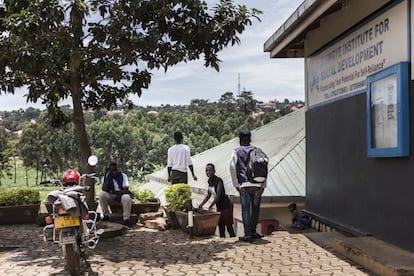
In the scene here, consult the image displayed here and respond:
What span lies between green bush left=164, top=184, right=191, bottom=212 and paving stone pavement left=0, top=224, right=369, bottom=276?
0.55 m

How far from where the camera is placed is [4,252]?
7.28 metres

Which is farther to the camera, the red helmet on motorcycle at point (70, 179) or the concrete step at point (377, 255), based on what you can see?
the red helmet on motorcycle at point (70, 179)

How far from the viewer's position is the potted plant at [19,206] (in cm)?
1006

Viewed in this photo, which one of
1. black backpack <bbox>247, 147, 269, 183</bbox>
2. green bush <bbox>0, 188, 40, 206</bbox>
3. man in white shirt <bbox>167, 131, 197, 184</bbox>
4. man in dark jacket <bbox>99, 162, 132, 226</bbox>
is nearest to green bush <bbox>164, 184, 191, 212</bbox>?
man in white shirt <bbox>167, 131, 197, 184</bbox>

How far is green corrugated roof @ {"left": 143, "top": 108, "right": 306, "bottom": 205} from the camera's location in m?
9.94

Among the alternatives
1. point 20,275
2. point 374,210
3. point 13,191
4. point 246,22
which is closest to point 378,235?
point 374,210

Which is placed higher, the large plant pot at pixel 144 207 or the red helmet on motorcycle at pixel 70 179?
the red helmet on motorcycle at pixel 70 179

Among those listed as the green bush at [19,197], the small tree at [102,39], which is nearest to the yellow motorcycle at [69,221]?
the small tree at [102,39]

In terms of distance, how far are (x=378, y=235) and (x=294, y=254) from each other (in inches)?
40.7

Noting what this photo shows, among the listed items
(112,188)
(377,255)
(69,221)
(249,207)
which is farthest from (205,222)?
(377,255)

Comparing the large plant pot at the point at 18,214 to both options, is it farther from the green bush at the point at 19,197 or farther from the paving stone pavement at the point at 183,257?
the paving stone pavement at the point at 183,257

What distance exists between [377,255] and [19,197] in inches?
290

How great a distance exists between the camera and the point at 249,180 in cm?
748

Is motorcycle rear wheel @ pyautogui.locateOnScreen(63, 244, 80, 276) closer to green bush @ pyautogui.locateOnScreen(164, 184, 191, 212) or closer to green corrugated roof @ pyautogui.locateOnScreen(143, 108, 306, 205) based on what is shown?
green bush @ pyautogui.locateOnScreen(164, 184, 191, 212)
